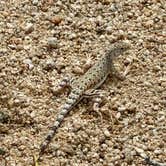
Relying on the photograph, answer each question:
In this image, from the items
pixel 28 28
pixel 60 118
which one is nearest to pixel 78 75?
pixel 60 118

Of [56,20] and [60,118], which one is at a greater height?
[56,20]

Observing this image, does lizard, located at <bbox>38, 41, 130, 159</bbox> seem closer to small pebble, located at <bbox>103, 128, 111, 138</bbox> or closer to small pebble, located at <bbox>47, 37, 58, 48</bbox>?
small pebble, located at <bbox>103, 128, 111, 138</bbox>

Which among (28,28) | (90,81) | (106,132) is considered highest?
(28,28)

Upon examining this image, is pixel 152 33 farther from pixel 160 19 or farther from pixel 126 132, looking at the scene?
pixel 126 132

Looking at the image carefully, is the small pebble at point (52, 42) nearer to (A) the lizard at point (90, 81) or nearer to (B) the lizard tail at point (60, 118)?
(A) the lizard at point (90, 81)

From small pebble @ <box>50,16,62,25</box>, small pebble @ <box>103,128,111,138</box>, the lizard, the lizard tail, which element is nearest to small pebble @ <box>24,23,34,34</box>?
small pebble @ <box>50,16,62,25</box>

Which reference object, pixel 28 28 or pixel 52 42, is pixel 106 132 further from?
pixel 28 28
